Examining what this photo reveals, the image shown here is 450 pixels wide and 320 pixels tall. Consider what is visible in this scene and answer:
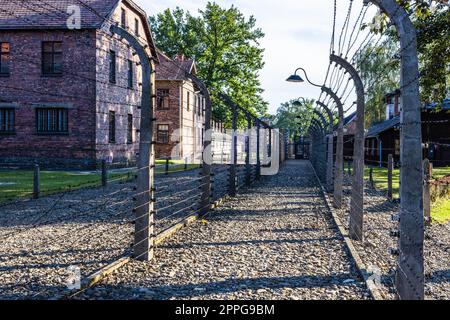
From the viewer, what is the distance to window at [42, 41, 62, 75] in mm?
23969

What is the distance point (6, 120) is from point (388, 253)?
74.1 feet

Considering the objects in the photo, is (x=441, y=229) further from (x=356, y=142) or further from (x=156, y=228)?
(x=156, y=228)

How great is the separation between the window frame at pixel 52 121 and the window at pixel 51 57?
1931 mm

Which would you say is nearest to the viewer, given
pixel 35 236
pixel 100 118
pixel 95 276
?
pixel 95 276

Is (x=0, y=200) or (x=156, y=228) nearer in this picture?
(x=156, y=228)

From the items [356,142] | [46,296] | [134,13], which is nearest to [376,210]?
[356,142]

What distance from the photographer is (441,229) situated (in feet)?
31.7

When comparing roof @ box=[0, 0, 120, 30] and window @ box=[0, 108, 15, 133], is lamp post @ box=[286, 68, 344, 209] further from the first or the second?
window @ box=[0, 108, 15, 133]

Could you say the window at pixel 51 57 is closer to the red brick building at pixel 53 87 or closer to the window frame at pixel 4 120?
the red brick building at pixel 53 87

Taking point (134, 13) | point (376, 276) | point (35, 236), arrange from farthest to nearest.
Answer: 1. point (134, 13)
2. point (35, 236)
3. point (376, 276)

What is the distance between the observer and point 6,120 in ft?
80.4

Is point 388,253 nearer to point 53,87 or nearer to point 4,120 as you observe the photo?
point 53,87

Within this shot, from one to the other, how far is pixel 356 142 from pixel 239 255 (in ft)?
9.82

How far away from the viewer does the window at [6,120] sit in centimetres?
2436
